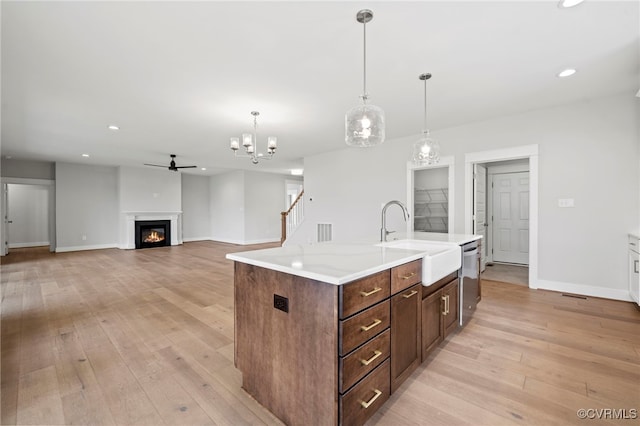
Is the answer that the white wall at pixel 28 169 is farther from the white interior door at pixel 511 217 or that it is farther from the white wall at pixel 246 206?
the white interior door at pixel 511 217

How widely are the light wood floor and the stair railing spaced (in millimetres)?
4373

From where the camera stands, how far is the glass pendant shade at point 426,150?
11.0ft

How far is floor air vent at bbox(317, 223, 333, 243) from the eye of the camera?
6.70 m

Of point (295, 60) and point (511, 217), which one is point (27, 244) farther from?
point (511, 217)

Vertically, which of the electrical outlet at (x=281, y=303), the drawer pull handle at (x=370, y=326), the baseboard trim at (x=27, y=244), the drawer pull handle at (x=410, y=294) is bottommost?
the baseboard trim at (x=27, y=244)

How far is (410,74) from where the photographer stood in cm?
286

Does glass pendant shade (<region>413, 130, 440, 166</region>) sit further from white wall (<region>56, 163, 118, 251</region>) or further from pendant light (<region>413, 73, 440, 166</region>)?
white wall (<region>56, 163, 118, 251</region>)

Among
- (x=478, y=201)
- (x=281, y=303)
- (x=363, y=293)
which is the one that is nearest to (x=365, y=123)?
(x=363, y=293)

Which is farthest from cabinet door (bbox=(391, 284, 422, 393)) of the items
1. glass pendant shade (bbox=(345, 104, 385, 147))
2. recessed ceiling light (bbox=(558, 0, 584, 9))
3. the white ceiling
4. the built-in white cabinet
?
the built-in white cabinet

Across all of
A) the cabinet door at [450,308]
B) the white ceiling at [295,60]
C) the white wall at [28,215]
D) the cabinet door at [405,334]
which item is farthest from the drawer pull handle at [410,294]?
the white wall at [28,215]

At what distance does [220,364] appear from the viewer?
2.10 m

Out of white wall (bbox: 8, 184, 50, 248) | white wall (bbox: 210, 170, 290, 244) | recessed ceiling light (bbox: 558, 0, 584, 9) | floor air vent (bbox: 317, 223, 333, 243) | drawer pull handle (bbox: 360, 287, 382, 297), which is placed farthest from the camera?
white wall (bbox: 210, 170, 290, 244)

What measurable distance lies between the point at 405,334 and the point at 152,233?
9468 mm

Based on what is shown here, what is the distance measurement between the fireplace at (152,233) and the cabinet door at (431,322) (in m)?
9.22
